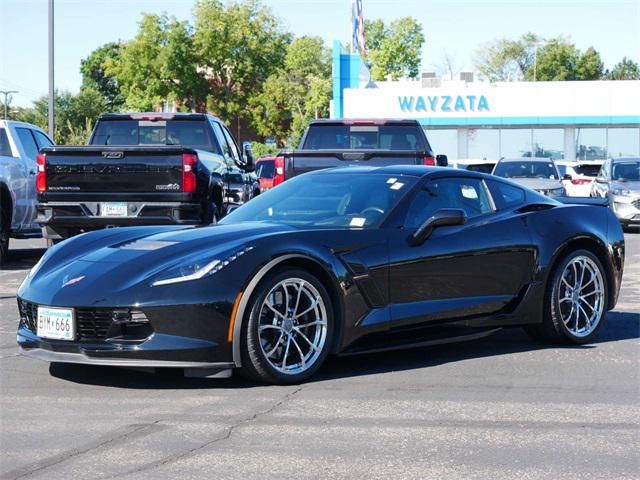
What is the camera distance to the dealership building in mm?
54781

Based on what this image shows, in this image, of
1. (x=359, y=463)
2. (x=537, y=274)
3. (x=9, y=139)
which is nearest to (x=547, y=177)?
(x=9, y=139)

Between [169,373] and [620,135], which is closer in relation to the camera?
[169,373]

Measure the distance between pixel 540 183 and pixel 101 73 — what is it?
97948 millimetres

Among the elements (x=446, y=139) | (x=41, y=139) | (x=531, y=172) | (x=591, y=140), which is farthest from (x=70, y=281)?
(x=591, y=140)

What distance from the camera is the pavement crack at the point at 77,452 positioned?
15.1ft

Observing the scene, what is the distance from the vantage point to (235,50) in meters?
86.3

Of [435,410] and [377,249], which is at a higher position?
[377,249]

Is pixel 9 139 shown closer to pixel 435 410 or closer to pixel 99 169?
pixel 99 169

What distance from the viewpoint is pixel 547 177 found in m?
25.7

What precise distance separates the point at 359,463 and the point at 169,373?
7.78 ft

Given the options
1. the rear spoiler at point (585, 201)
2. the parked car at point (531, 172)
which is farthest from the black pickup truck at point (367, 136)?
the parked car at point (531, 172)

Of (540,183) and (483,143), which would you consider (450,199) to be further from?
(483,143)

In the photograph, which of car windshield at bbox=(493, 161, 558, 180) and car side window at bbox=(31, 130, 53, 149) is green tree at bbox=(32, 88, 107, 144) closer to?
car windshield at bbox=(493, 161, 558, 180)

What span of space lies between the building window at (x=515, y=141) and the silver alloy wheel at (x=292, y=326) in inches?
1983
